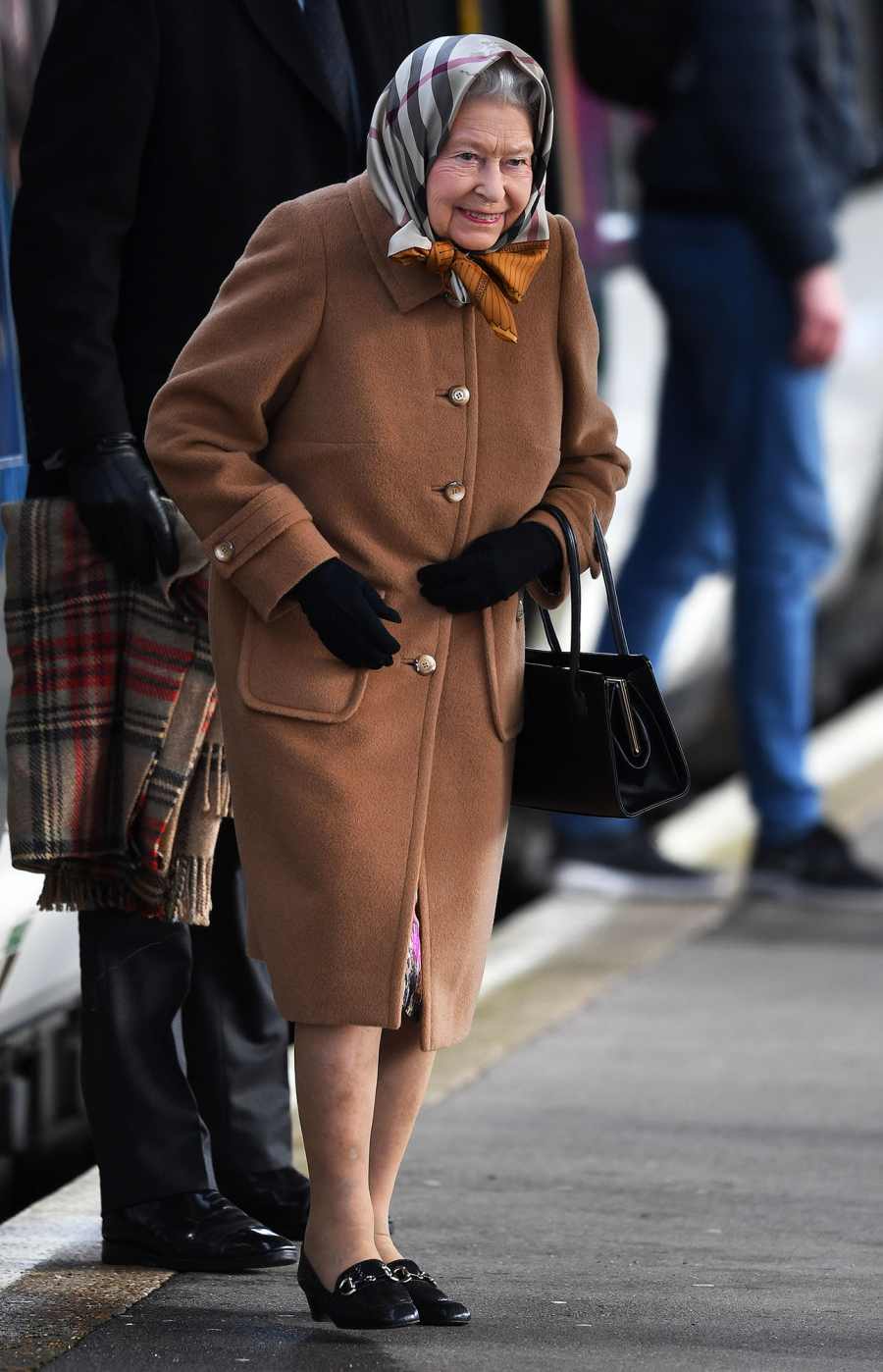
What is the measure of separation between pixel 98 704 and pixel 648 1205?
1.11m

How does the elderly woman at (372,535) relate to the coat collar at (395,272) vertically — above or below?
below

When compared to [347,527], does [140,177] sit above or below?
above

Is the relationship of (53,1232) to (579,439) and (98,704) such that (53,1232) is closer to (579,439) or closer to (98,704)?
(98,704)

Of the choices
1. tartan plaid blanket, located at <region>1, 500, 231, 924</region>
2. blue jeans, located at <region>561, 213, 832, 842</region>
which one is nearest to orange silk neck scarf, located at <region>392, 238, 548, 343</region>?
tartan plaid blanket, located at <region>1, 500, 231, 924</region>

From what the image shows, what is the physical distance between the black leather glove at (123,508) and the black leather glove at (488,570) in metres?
0.40

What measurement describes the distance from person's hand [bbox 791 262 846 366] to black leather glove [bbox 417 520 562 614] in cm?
304

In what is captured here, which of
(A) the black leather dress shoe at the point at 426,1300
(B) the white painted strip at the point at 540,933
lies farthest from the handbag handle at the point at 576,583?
(B) the white painted strip at the point at 540,933

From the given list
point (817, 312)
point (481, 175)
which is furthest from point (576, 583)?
point (817, 312)

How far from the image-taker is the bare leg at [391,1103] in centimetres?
306

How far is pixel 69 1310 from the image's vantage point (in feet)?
10.3

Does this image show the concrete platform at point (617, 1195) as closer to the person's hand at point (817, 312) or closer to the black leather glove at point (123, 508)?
the black leather glove at point (123, 508)

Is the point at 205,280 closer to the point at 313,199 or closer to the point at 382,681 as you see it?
the point at 313,199

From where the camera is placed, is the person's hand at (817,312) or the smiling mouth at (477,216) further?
the person's hand at (817,312)

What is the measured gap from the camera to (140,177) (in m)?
3.27
